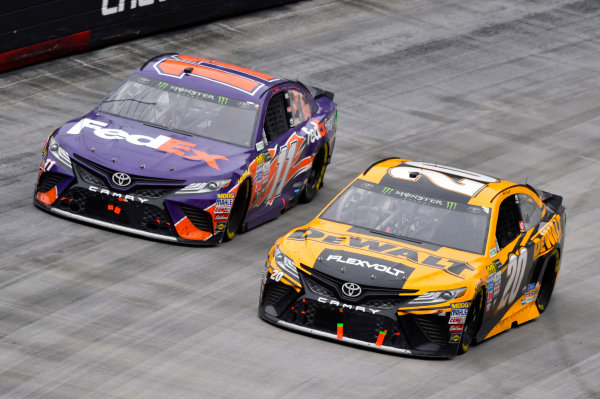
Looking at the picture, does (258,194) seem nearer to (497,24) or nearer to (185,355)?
(185,355)

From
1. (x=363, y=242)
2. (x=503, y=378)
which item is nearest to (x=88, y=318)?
(x=363, y=242)

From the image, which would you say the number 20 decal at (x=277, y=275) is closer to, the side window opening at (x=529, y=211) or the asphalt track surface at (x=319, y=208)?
the asphalt track surface at (x=319, y=208)

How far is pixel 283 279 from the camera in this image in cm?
1163

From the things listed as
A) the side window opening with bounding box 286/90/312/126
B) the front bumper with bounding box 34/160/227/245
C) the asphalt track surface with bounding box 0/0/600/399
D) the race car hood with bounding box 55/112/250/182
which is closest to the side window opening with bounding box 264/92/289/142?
the side window opening with bounding box 286/90/312/126

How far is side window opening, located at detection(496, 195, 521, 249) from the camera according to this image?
12383 millimetres

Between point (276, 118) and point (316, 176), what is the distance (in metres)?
1.30

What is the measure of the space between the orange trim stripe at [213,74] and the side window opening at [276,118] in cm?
28

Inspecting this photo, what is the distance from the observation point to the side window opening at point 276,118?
15.3 metres

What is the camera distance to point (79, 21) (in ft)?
69.8

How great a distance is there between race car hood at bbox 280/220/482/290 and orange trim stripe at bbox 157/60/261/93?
3688 mm

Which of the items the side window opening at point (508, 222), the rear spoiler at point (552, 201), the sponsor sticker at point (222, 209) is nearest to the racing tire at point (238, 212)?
the sponsor sticker at point (222, 209)

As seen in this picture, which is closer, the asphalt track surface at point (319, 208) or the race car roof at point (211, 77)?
the asphalt track surface at point (319, 208)

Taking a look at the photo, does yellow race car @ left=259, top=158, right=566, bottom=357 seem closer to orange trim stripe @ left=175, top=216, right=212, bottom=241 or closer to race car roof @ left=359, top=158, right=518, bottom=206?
race car roof @ left=359, top=158, right=518, bottom=206

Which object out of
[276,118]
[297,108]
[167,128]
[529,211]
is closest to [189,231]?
[167,128]
